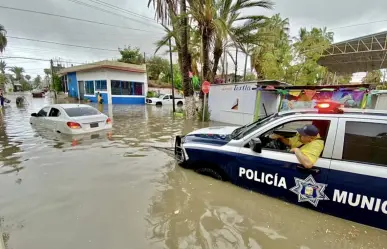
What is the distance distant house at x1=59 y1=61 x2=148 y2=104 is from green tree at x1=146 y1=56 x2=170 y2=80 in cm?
1305

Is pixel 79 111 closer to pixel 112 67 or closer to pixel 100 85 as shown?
pixel 112 67

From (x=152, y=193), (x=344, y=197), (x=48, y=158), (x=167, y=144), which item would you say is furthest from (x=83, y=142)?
(x=344, y=197)

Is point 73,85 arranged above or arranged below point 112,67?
below

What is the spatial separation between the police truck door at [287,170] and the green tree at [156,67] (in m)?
39.1

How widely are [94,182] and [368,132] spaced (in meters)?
4.60

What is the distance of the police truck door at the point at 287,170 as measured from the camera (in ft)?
9.11

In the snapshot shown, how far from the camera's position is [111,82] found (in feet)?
81.6

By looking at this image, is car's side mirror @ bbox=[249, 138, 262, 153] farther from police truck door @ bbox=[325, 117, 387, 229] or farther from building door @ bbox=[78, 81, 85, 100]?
building door @ bbox=[78, 81, 85, 100]

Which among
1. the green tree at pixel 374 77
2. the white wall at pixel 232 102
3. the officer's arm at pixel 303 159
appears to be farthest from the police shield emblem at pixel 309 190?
the green tree at pixel 374 77

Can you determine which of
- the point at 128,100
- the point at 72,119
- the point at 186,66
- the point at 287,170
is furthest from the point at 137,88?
the point at 287,170

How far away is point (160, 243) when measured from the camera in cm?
256

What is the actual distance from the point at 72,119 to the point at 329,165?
793 centimetres

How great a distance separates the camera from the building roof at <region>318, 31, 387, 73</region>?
17.8 meters

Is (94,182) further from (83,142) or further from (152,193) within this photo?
(83,142)
